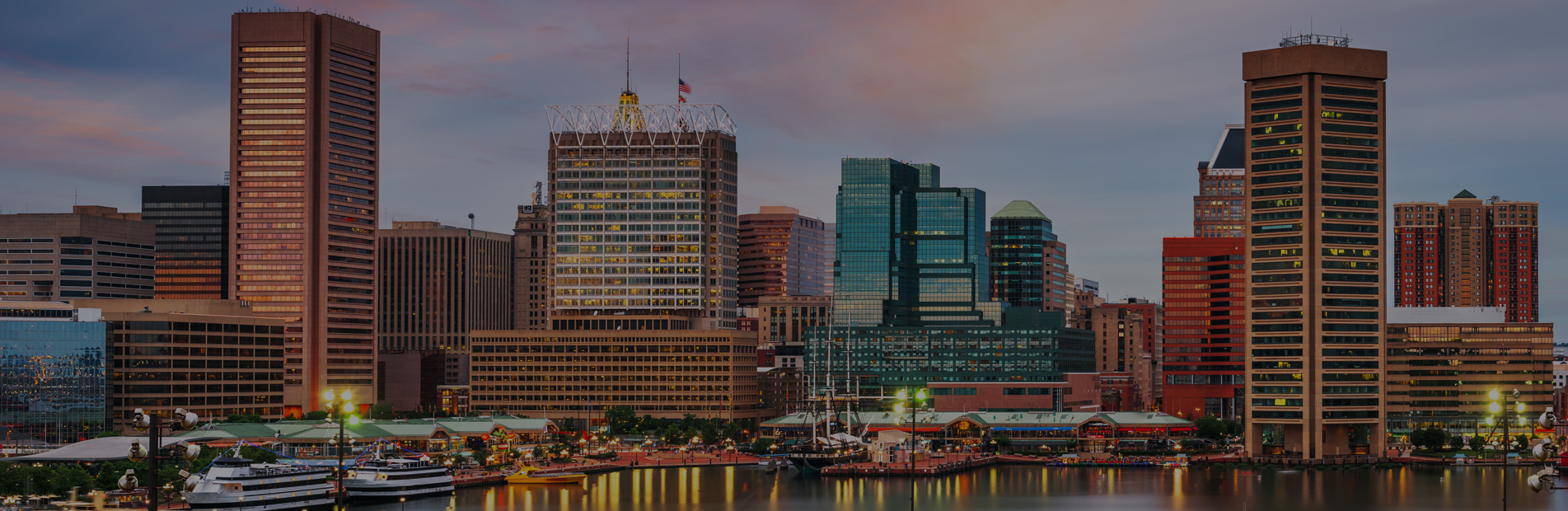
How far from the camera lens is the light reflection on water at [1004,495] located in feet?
531

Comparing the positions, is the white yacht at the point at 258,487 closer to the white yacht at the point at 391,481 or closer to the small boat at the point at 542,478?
the white yacht at the point at 391,481

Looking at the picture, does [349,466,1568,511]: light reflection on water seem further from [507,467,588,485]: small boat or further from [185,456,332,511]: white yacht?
[185,456,332,511]: white yacht

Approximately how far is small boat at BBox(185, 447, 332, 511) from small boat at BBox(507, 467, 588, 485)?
126 feet

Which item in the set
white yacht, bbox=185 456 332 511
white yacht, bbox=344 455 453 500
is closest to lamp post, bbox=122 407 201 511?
white yacht, bbox=185 456 332 511

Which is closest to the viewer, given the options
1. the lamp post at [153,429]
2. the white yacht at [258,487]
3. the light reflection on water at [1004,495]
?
the lamp post at [153,429]

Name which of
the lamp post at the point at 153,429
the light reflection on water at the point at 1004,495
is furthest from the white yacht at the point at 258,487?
the lamp post at the point at 153,429

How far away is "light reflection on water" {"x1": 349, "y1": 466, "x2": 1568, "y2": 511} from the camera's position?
162 metres

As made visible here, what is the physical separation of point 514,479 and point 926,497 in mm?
53832

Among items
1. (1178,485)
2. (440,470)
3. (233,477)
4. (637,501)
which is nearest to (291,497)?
(233,477)

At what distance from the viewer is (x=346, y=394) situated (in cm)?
10981

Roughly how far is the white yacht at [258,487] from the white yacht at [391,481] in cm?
753

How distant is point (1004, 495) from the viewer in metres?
176

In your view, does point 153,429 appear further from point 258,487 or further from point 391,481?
point 391,481

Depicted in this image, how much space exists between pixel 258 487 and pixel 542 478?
167 ft
